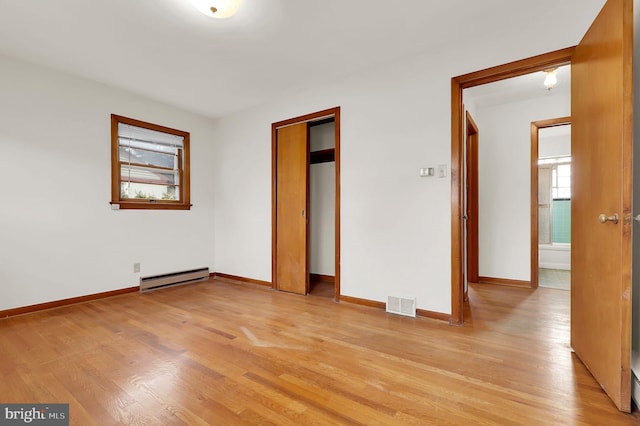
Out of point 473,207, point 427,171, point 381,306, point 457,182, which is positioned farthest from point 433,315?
point 473,207

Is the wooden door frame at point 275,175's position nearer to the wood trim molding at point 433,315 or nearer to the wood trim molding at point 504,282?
the wood trim molding at point 433,315

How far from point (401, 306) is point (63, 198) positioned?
154 inches

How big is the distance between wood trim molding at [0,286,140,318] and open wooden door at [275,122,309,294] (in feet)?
A: 6.51

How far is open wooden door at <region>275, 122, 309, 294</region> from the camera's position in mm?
3873

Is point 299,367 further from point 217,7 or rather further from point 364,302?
point 217,7

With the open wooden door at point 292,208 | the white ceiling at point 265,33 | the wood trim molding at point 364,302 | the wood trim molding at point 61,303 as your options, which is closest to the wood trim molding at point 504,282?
the wood trim molding at point 364,302

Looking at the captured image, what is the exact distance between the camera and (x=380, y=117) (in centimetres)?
318

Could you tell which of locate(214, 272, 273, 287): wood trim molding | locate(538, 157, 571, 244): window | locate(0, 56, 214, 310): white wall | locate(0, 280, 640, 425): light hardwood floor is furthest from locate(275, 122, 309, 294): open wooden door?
locate(538, 157, 571, 244): window

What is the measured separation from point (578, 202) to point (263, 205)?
3.45 metres

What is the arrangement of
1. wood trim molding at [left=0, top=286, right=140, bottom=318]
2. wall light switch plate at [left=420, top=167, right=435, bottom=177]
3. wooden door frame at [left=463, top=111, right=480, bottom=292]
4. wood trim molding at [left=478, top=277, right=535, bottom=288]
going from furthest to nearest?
wooden door frame at [left=463, top=111, right=480, bottom=292]
wood trim molding at [left=478, top=277, right=535, bottom=288]
wood trim molding at [left=0, top=286, right=140, bottom=318]
wall light switch plate at [left=420, top=167, right=435, bottom=177]

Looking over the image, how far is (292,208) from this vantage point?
3.98 meters

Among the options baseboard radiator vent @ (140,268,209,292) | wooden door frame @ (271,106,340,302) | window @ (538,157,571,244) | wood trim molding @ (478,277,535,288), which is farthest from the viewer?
window @ (538,157,571,244)

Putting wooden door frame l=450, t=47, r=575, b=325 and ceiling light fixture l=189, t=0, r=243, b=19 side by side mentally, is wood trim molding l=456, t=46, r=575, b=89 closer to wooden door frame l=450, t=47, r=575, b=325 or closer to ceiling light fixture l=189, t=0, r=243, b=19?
wooden door frame l=450, t=47, r=575, b=325

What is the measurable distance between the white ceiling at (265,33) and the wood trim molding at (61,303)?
2.58m
